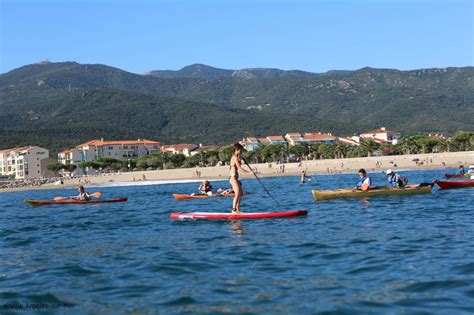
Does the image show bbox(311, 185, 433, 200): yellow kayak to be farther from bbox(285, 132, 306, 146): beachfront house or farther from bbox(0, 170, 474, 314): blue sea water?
bbox(285, 132, 306, 146): beachfront house

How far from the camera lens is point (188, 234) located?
1638 cm

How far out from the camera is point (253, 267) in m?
11.0

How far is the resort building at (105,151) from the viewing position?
511 ft

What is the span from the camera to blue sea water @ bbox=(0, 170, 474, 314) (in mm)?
8500

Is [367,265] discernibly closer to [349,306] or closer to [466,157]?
[349,306]

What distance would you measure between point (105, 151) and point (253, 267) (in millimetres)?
153720

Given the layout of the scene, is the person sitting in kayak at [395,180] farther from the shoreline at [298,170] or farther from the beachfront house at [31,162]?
the beachfront house at [31,162]

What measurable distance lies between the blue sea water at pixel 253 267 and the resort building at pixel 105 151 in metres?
141

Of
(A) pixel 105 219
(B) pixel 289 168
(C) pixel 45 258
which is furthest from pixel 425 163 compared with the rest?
(C) pixel 45 258

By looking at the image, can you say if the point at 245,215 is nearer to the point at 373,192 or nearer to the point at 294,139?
the point at 373,192

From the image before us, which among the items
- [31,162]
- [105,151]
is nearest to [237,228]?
[31,162]

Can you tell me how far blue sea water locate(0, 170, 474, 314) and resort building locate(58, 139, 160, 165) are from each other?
462 feet

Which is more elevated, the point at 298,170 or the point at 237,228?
the point at 298,170

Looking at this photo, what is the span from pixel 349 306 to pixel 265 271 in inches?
105
